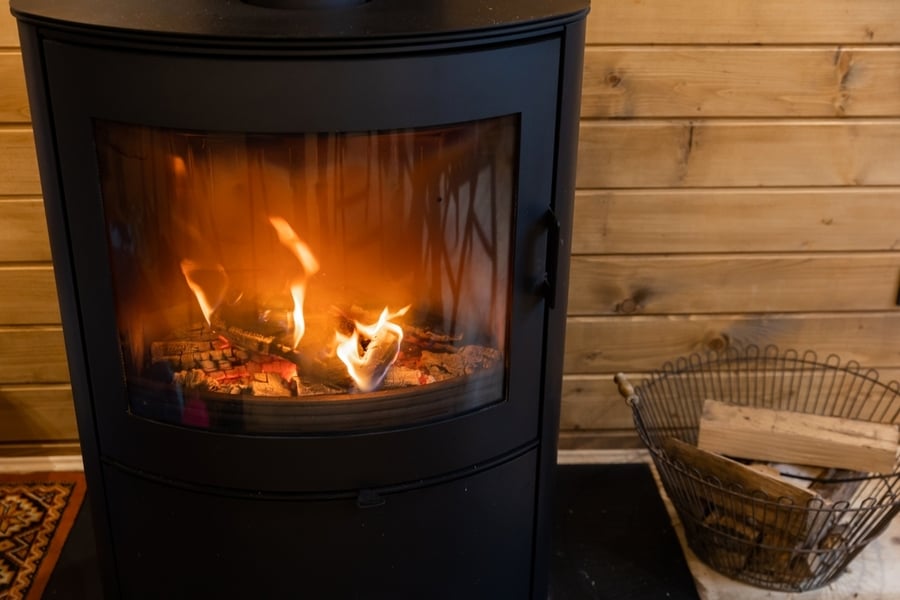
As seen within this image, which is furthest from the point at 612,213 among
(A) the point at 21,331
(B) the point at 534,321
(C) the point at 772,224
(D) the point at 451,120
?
(A) the point at 21,331

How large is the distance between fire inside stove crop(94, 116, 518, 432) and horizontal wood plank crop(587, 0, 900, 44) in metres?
0.46

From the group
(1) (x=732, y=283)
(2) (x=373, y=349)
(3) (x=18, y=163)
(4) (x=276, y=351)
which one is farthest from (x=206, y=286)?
(1) (x=732, y=283)

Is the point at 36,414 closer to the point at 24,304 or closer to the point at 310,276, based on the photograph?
the point at 24,304

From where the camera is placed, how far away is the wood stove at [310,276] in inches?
45.3

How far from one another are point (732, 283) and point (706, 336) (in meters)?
0.11

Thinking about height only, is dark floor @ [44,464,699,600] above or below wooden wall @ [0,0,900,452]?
below

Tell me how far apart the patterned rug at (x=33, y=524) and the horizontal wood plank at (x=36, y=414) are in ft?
0.24

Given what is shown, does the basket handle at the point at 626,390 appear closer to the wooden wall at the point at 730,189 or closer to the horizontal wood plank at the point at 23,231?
the wooden wall at the point at 730,189

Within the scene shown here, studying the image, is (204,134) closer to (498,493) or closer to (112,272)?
(112,272)

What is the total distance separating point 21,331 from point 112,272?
2.03 ft

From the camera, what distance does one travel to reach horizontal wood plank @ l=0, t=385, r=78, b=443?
1858 millimetres

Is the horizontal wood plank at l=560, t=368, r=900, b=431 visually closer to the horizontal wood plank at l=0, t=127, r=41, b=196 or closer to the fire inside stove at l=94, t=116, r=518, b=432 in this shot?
the fire inside stove at l=94, t=116, r=518, b=432

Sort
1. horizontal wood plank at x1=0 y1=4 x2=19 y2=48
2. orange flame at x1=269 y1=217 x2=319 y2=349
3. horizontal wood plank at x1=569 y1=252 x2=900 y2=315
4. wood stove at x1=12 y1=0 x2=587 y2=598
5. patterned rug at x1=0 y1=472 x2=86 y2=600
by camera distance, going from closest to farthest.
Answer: wood stove at x1=12 y1=0 x2=587 y2=598 → orange flame at x1=269 y1=217 x2=319 y2=349 → horizontal wood plank at x1=0 y1=4 x2=19 y2=48 → patterned rug at x1=0 y1=472 x2=86 y2=600 → horizontal wood plank at x1=569 y1=252 x2=900 y2=315

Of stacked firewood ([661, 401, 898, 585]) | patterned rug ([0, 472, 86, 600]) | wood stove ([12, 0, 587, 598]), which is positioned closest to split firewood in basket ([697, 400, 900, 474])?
stacked firewood ([661, 401, 898, 585])
